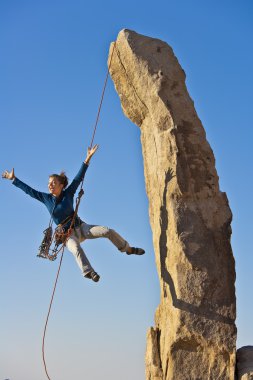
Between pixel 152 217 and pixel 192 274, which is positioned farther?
pixel 152 217

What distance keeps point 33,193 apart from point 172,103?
2895 millimetres

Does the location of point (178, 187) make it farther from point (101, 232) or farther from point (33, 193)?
point (33, 193)

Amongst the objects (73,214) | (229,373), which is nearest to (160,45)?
(73,214)

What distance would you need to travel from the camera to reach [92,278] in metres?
9.98

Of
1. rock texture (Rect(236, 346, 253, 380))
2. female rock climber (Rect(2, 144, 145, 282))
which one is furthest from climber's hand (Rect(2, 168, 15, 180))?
rock texture (Rect(236, 346, 253, 380))

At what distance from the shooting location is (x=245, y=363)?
388 inches

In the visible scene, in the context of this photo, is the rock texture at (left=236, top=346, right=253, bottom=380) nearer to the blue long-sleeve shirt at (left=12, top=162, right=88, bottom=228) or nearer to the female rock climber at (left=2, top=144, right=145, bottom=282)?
the female rock climber at (left=2, top=144, right=145, bottom=282)

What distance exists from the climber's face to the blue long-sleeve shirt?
74mm

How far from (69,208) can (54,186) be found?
0.46 m

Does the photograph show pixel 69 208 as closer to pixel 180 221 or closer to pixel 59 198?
pixel 59 198

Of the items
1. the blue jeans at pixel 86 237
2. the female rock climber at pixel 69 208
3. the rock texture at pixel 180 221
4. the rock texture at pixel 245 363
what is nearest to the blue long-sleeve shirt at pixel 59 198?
the female rock climber at pixel 69 208

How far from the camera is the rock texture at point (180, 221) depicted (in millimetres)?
9742

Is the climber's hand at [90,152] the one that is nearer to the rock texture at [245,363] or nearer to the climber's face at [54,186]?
the climber's face at [54,186]

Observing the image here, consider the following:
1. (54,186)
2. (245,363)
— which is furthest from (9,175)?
(245,363)
